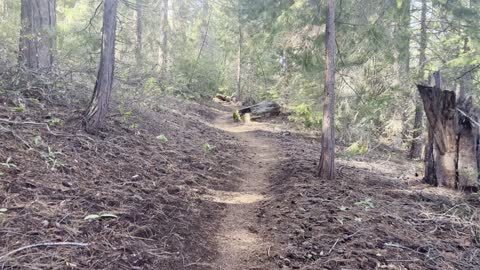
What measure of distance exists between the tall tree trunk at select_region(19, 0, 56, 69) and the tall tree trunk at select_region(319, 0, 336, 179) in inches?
226

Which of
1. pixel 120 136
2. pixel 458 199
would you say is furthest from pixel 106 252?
pixel 458 199

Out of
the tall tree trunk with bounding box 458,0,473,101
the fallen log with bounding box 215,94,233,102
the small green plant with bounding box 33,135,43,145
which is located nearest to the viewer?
the small green plant with bounding box 33,135,43,145

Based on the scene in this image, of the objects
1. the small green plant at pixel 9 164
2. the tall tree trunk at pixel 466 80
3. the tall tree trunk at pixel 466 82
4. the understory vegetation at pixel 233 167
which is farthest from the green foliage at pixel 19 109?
the tall tree trunk at pixel 466 82

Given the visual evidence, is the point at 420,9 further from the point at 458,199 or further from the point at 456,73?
the point at 458,199

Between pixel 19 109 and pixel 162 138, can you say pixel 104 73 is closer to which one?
pixel 19 109

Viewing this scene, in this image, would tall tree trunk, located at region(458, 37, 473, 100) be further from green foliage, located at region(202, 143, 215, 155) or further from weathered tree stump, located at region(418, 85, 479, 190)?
green foliage, located at region(202, 143, 215, 155)

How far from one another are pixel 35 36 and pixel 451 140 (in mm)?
8808

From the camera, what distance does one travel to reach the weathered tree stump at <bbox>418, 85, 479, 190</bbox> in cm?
672

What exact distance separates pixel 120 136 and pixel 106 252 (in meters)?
4.22

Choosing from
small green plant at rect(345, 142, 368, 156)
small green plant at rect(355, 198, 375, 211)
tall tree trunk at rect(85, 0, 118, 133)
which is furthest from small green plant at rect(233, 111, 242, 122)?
small green plant at rect(355, 198, 375, 211)

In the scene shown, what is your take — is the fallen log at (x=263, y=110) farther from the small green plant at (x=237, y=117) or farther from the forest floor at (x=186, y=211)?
the forest floor at (x=186, y=211)

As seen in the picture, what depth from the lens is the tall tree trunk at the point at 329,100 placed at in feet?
22.8

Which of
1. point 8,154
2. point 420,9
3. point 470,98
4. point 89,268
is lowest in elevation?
point 89,268

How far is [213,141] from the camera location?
11.4 m
